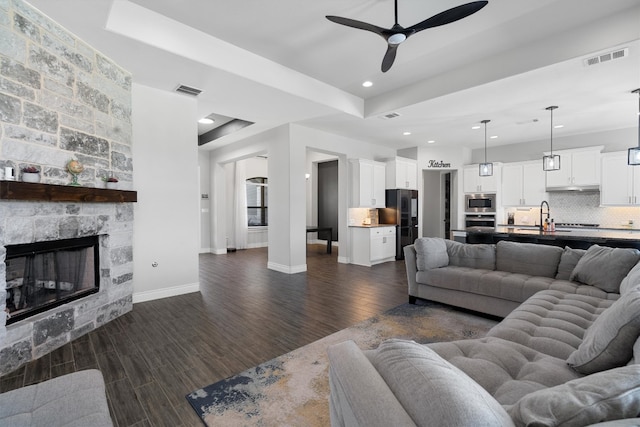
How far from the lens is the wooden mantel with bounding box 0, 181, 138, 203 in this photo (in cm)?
241

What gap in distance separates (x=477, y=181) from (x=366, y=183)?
3.11 m

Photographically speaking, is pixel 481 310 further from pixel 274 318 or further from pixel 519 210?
pixel 519 210

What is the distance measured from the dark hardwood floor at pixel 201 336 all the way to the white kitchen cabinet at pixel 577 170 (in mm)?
4734

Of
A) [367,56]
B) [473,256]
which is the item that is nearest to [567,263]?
[473,256]

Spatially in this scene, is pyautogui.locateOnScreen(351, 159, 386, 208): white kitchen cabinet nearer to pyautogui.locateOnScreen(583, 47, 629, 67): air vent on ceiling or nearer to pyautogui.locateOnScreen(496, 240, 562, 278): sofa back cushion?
pyautogui.locateOnScreen(496, 240, 562, 278): sofa back cushion

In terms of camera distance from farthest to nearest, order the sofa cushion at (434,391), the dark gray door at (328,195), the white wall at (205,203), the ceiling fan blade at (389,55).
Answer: the dark gray door at (328,195), the white wall at (205,203), the ceiling fan blade at (389,55), the sofa cushion at (434,391)

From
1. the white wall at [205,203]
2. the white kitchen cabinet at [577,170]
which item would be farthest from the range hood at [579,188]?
the white wall at [205,203]

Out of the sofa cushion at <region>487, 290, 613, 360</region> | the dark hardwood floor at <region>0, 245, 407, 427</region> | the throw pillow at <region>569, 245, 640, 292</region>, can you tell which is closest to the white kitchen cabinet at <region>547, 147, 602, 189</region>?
the throw pillow at <region>569, 245, 640, 292</region>

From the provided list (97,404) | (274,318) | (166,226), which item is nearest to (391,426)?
(97,404)

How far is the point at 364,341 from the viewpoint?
296cm

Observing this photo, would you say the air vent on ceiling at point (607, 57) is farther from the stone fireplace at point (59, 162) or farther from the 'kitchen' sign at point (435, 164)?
the stone fireplace at point (59, 162)

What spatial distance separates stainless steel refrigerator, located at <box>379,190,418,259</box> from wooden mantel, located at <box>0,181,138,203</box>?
565cm

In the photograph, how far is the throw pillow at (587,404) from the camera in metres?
0.80

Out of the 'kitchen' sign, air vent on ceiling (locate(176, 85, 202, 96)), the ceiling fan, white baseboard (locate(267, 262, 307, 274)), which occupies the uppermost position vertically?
air vent on ceiling (locate(176, 85, 202, 96))
